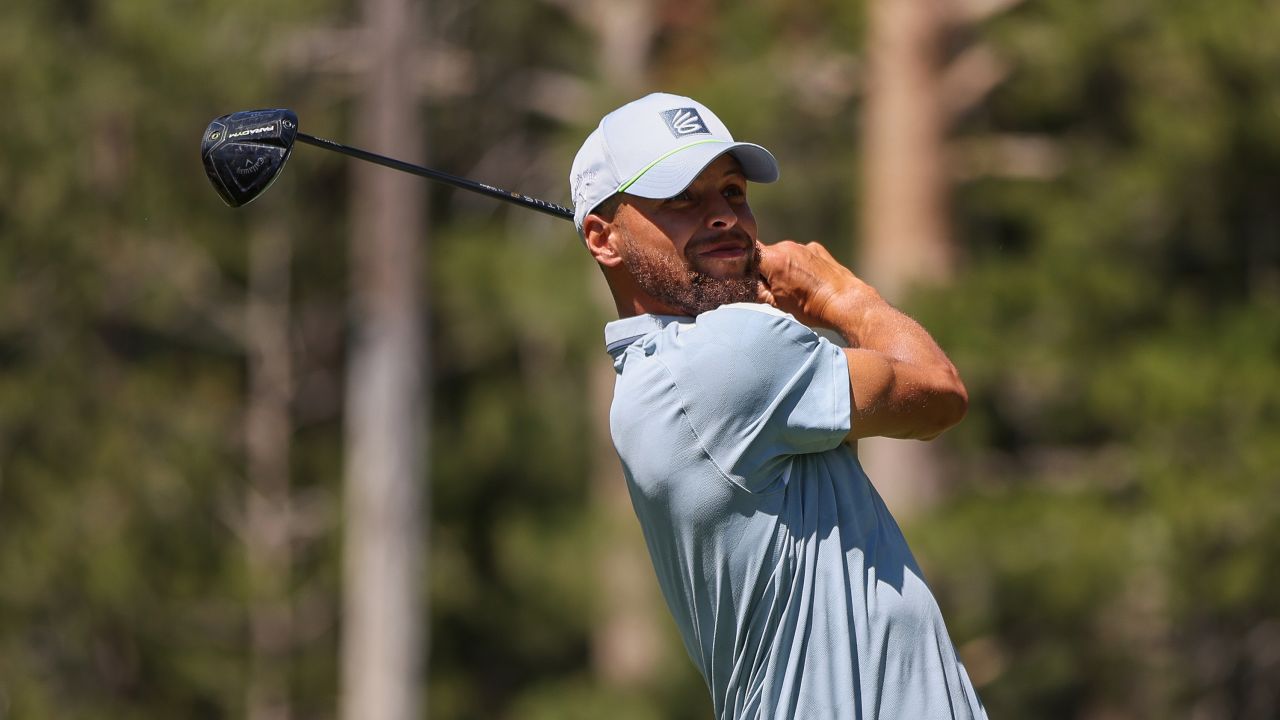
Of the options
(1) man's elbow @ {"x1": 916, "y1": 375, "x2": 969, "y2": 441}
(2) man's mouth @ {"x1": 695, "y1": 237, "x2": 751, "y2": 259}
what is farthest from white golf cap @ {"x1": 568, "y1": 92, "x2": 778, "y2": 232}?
(1) man's elbow @ {"x1": 916, "y1": 375, "x2": 969, "y2": 441}

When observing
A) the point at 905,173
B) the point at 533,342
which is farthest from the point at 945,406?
the point at 533,342

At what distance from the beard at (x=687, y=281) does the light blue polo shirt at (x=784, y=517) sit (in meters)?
0.11

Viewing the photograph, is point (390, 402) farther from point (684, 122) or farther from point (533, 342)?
point (684, 122)

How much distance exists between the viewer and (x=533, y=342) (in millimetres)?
15141

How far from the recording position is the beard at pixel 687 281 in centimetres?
279

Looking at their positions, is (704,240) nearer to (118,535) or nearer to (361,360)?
(361,360)

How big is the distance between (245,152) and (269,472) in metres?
12.1

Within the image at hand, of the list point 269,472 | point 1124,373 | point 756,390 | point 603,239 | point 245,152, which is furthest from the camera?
point 269,472

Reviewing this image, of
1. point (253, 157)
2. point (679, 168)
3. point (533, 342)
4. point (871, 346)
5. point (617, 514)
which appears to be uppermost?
point (533, 342)

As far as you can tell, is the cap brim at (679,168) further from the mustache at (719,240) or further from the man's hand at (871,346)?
the man's hand at (871,346)

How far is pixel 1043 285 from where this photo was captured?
35.6 ft

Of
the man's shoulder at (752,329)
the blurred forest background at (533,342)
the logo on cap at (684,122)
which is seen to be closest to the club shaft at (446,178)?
the logo on cap at (684,122)

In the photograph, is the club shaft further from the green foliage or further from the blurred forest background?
the blurred forest background

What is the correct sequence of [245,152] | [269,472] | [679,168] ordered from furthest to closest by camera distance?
[269,472] < [245,152] < [679,168]
